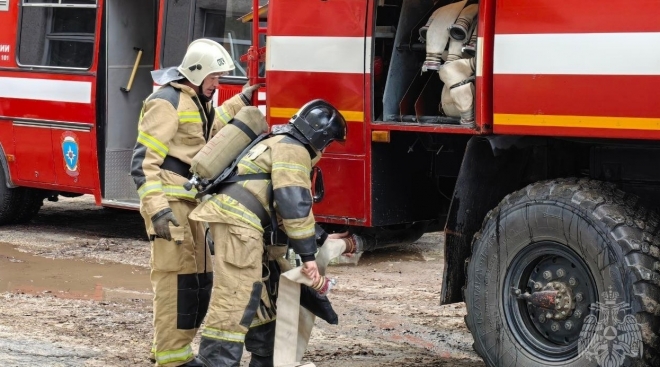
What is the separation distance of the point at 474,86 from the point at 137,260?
4.92 metres

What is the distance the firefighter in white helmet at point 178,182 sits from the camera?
596 centimetres

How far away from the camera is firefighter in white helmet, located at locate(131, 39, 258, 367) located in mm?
5961

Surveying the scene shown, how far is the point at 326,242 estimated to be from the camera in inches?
227

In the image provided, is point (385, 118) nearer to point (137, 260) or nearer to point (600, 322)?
point (600, 322)

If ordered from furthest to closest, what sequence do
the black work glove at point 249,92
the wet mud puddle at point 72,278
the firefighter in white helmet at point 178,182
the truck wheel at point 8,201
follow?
the truck wheel at point 8,201, the wet mud puddle at point 72,278, the black work glove at point 249,92, the firefighter in white helmet at point 178,182

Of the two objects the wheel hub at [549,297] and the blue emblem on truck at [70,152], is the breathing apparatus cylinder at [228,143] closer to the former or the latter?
the wheel hub at [549,297]

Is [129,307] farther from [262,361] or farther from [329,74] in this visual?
[329,74]

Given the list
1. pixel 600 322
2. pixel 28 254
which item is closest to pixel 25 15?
pixel 28 254

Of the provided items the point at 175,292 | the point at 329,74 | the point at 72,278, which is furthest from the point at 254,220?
the point at 72,278

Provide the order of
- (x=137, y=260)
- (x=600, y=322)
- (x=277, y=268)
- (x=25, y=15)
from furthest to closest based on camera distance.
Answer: (x=25, y=15), (x=137, y=260), (x=277, y=268), (x=600, y=322)

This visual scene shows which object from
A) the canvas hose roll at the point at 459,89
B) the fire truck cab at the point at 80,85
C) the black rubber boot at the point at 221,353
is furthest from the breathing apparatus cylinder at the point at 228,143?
the fire truck cab at the point at 80,85

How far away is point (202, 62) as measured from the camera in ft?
19.8

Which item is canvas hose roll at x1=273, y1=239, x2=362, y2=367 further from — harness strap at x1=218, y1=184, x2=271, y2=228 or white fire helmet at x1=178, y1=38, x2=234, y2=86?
white fire helmet at x1=178, y1=38, x2=234, y2=86
